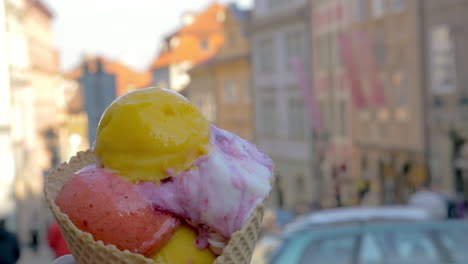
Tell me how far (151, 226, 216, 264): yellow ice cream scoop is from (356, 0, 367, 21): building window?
29834 millimetres

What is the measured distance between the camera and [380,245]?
8906mm

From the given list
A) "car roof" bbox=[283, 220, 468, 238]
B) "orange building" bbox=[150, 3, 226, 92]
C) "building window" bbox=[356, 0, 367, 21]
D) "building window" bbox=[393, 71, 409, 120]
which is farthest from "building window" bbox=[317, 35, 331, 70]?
"orange building" bbox=[150, 3, 226, 92]

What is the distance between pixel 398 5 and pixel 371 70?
2487mm

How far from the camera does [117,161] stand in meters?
2.48

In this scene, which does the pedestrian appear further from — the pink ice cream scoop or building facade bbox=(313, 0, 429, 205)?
building facade bbox=(313, 0, 429, 205)

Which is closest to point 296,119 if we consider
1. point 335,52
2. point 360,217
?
point 335,52

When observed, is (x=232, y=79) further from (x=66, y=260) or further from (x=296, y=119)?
(x=66, y=260)

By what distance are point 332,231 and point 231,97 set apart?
42.0 m

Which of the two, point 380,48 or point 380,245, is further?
point 380,48

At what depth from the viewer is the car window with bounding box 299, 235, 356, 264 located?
8727mm

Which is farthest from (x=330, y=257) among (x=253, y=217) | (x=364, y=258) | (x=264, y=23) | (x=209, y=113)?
(x=209, y=113)

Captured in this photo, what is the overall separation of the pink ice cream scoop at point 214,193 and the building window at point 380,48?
27553 millimetres

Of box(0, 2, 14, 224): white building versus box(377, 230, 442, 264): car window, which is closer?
box(377, 230, 442, 264): car window

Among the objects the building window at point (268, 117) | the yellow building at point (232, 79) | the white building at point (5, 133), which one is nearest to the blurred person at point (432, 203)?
the white building at point (5, 133)
